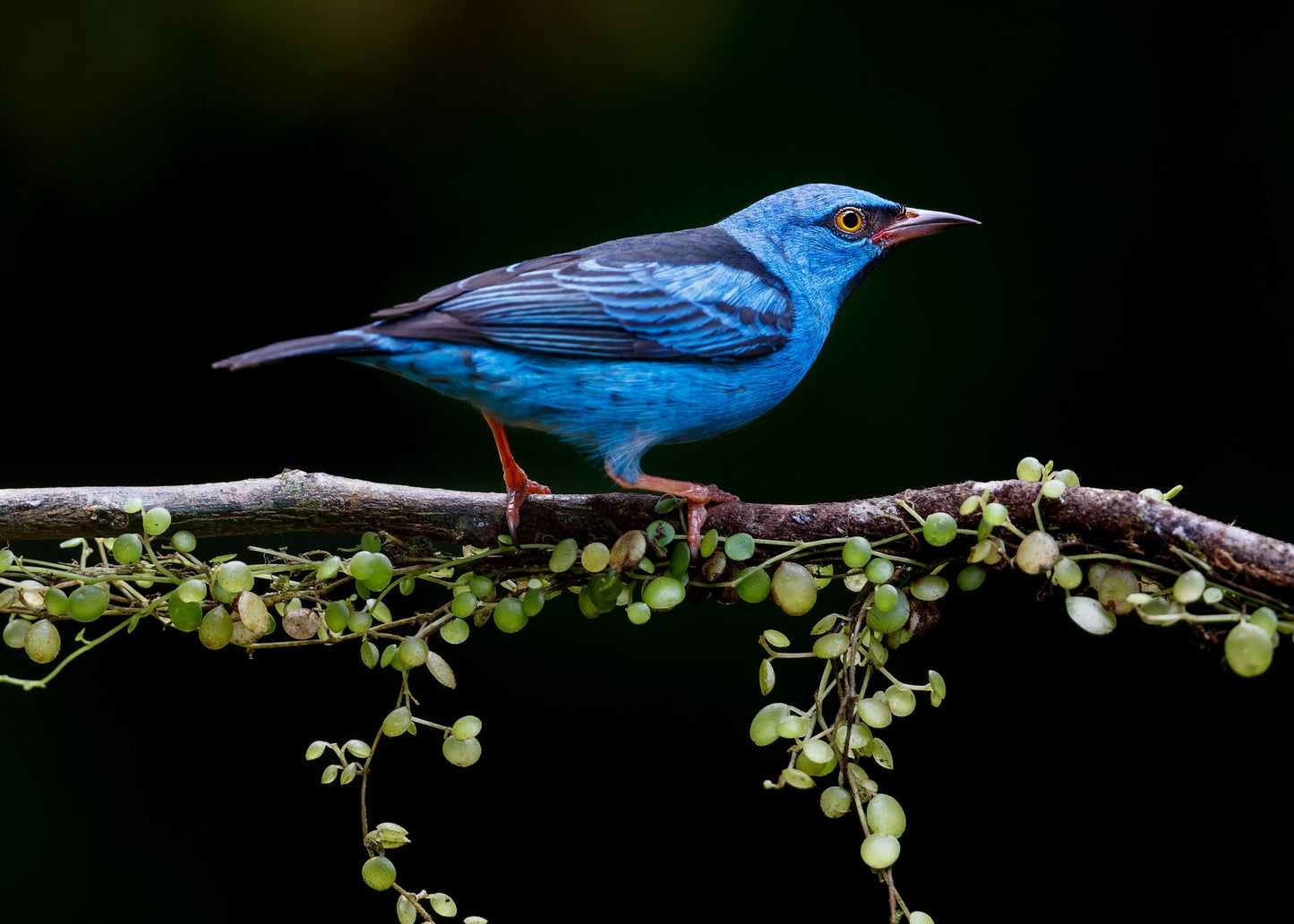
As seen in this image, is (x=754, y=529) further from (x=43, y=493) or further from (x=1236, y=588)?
(x=43, y=493)

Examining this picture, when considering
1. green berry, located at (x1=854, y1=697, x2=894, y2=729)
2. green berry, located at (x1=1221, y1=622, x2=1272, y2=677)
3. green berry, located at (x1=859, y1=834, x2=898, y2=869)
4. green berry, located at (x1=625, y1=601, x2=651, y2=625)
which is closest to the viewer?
green berry, located at (x1=1221, y1=622, x2=1272, y2=677)

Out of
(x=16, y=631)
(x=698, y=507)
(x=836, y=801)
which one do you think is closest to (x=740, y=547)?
(x=698, y=507)

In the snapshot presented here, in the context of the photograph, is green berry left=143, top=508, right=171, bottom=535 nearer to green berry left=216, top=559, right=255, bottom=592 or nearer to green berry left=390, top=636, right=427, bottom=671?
green berry left=216, top=559, right=255, bottom=592

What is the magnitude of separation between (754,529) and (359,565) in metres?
0.70

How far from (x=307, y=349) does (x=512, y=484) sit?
0.59 m

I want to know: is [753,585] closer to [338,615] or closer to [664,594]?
[664,594]

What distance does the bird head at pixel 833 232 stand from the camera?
2.64m

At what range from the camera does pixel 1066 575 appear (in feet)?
5.20

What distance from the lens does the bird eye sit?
2.65m

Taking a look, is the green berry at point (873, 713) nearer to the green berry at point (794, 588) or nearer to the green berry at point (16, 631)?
the green berry at point (794, 588)

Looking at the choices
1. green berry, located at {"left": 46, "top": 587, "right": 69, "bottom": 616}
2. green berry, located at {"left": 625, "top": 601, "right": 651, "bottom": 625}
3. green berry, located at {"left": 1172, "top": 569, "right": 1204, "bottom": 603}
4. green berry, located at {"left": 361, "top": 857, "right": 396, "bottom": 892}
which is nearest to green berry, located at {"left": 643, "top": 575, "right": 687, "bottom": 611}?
green berry, located at {"left": 625, "top": 601, "right": 651, "bottom": 625}

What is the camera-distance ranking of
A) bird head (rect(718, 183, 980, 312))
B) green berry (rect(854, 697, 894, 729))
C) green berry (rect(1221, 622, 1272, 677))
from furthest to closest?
bird head (rect(718, 183, 980, 312))
green berry (rect(854, 697, 894, 729))
green berry (rect(1221, 622, 1272, 677))

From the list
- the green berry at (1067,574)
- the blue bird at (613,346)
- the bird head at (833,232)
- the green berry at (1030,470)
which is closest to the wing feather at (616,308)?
the blue bird at (613,346)

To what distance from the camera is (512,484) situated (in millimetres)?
2365
